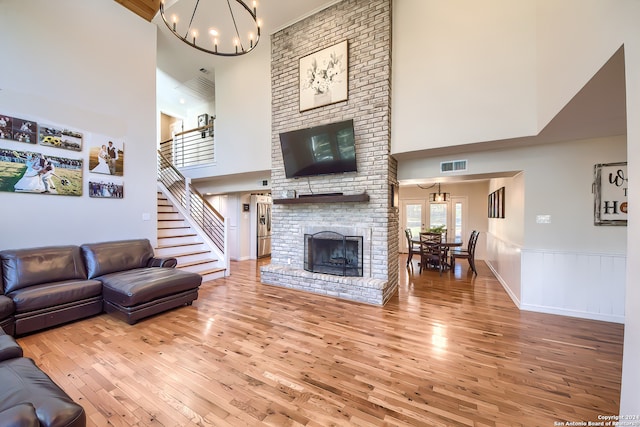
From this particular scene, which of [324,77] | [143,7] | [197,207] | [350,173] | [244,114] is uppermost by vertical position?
[143,7]

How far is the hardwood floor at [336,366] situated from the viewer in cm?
175

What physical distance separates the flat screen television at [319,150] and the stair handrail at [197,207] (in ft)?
7.87

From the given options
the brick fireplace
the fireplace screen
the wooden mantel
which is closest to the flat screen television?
the brick fireplace

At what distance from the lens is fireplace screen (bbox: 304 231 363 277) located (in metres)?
4.41

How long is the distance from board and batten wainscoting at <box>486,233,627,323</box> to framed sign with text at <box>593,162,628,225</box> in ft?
1.60

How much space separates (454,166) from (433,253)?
256 cm

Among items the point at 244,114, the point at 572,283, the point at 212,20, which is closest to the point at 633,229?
the point at 572,283

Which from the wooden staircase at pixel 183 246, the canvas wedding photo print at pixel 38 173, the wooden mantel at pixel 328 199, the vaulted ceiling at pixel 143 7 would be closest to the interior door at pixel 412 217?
the wooden mantel at pixel 328 199

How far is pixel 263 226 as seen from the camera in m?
8.05

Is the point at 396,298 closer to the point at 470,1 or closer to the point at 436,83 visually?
the point at 436,83

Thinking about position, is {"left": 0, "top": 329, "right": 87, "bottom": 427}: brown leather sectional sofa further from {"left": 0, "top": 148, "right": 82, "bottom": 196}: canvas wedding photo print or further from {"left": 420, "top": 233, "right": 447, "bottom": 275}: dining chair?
{"left": 420, "top": 233, "right": 447, "bottom": 275}: dining chair

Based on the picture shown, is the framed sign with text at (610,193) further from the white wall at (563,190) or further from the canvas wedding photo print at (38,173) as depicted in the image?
the canvas wedding photo print at (38,173)

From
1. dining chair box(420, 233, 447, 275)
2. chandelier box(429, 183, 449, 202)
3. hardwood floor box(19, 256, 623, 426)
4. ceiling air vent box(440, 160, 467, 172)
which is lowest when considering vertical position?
hardwood floor box(19, 256, 623, 426)

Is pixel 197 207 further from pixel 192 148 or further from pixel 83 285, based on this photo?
pixel 83 285
